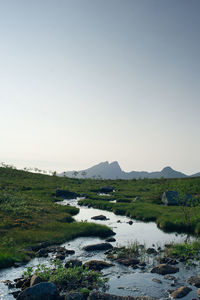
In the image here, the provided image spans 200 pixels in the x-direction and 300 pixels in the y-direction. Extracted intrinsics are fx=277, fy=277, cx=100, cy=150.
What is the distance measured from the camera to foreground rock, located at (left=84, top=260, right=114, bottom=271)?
1863cm

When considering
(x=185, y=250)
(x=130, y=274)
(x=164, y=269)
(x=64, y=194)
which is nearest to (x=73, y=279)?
(x=130, y=274)

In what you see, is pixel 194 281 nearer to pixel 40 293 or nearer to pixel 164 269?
pixel 164 269

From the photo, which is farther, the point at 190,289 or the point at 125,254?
the point at 125,254

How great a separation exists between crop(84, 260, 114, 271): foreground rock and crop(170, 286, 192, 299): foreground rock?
17.5 ft

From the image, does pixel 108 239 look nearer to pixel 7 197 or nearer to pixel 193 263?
pixel 193 263

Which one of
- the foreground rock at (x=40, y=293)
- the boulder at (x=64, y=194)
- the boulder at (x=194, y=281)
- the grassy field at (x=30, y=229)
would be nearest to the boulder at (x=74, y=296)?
the foreground rock at (x=40, y=293)

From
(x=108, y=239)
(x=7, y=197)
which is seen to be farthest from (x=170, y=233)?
(x=7, y=197)

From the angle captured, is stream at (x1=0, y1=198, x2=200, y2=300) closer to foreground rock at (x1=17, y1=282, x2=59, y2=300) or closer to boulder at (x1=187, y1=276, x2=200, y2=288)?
boulder at (x1=187, y1=276, x2=200, y2=288)

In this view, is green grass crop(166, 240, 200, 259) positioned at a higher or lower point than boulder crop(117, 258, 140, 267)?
higher

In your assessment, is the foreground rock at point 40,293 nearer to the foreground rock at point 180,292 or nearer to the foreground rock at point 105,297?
the foreground rock at point 105,297

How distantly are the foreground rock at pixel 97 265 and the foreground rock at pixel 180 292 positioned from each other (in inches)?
210

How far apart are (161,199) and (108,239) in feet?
88.2

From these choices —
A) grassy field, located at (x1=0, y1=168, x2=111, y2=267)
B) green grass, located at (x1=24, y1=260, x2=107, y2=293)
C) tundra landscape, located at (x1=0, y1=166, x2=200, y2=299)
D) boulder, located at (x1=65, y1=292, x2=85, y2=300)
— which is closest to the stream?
tundra landscape, located at (x1=0, y1=166, x2=200, y2=299)

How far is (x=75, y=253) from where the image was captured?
73.4 ft
